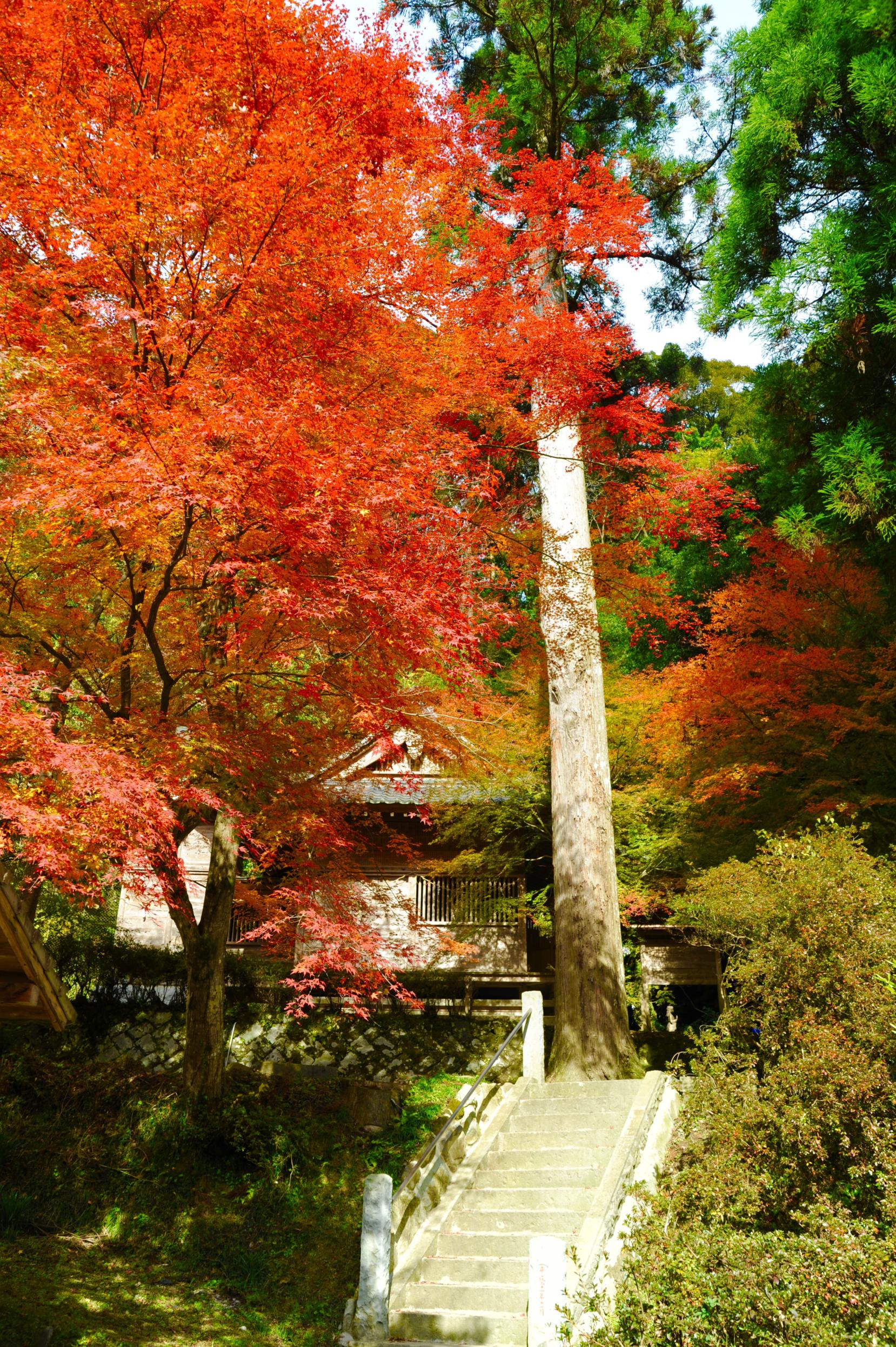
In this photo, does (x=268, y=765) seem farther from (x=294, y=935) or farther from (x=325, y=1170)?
(x=325, y=1170)

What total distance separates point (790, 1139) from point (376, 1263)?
3.11 m

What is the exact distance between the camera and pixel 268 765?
9.93m

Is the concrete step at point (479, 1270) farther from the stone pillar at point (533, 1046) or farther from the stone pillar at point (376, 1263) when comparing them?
the stone pillar at point (533, 1046)

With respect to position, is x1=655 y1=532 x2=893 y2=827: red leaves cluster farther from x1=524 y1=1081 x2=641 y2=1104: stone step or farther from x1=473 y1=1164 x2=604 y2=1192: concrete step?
x1=473 y1=1164 x2=604 y2=1192: concrete step

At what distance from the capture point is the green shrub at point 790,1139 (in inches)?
193

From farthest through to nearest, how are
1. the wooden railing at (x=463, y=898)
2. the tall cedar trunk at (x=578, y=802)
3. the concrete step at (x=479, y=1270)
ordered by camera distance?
the wooden railing at (x=463, y=898)
the tall cedar trunk at (x=578, y=802)
the concrete step at (x=479, y=1270)

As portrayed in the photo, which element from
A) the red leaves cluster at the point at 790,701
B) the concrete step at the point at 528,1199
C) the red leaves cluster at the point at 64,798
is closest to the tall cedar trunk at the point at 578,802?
the red leaves cluster at the point at 790,701

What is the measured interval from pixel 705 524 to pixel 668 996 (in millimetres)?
8557

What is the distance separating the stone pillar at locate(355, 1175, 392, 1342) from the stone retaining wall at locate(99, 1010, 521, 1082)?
693cm

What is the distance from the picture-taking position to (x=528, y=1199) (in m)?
7.91

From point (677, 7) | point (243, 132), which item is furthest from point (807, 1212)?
point (677, 7)

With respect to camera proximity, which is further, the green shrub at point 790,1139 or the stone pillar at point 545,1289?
the stone pillar at point 545,1289

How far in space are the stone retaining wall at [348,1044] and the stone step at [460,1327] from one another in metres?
7.10

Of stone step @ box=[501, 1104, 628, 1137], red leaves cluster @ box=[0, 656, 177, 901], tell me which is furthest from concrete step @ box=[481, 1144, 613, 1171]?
red leaves cluster @ box=[0, 656, 177, 901]
